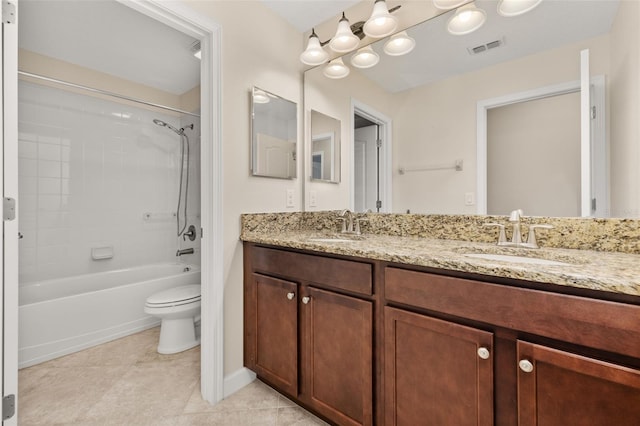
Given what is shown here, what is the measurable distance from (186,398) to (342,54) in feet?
7.57

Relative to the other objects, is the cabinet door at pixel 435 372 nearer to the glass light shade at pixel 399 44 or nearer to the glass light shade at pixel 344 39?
the glass light shade at pixel 399 44

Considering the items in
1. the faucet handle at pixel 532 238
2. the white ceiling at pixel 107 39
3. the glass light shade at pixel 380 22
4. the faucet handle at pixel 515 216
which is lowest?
the faucet handle at pixel 532 238

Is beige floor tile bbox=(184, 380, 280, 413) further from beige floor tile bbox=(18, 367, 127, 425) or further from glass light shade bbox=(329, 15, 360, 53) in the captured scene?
glass light shade bbox=(329, 15, 360, 53)

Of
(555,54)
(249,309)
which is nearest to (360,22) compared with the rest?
(555,54)

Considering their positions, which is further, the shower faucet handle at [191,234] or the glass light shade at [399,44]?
the shower faucet handle at [191,234]

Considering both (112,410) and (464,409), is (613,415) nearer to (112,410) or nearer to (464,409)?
(464,409)

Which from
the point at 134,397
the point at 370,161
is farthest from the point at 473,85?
the point at 134,397

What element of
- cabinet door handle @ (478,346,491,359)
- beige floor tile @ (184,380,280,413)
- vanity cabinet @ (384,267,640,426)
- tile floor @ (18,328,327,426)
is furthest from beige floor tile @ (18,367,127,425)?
cabinet door handle @ (478,346,491,359)

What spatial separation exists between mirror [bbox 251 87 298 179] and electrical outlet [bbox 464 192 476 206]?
3.62 ft

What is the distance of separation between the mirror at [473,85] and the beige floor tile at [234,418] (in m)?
1.30

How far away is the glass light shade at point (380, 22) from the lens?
5.23 ft

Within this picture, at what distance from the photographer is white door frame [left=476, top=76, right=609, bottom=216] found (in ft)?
3.78

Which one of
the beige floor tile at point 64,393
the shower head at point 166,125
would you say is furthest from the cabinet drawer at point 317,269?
the shower head at point 166,125

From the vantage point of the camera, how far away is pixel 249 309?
169 centimetres
